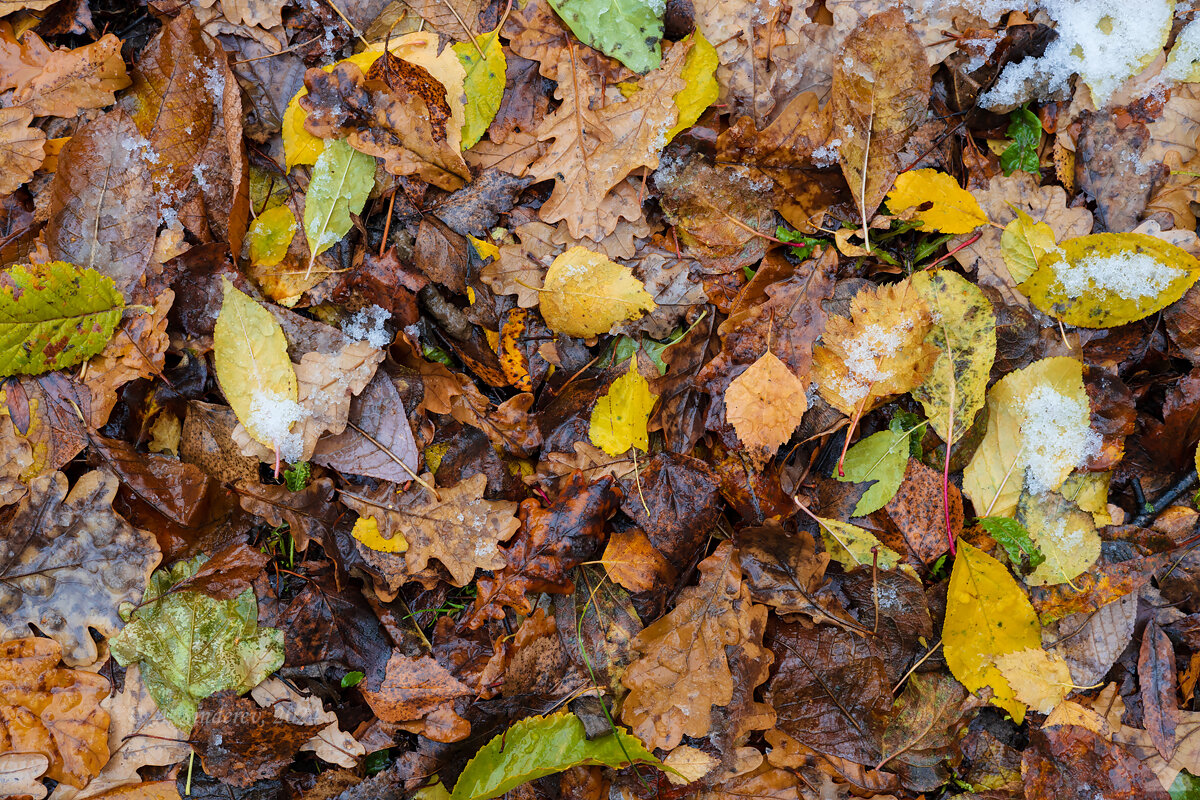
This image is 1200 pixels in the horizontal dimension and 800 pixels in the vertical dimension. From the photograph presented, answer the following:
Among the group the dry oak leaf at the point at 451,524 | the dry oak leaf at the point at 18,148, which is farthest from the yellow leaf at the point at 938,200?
the dry oak leaf at the point at 18,148

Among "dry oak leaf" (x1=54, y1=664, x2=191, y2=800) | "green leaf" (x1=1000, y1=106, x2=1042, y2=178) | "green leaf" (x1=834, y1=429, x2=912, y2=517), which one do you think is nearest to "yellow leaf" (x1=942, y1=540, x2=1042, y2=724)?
"green leaf" (x1=834, y1=429, x2=912, y2=517)

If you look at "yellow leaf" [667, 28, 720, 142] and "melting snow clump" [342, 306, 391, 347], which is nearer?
"yellow leaf" [667, 28, 720, 142]

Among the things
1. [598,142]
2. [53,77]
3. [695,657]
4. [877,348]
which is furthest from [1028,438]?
[53,77]

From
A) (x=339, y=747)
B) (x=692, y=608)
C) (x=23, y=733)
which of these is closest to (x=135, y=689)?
(x=23, y=733)

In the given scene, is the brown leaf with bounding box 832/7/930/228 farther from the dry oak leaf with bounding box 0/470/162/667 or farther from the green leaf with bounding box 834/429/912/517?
the dry oak leaf with bounding box 0/470/162/667

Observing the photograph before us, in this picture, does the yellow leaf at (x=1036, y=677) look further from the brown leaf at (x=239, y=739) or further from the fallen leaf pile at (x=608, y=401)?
the brown leaf at (x=239, y=739)

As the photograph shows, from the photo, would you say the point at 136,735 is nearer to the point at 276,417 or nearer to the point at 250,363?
the point at 276,417
